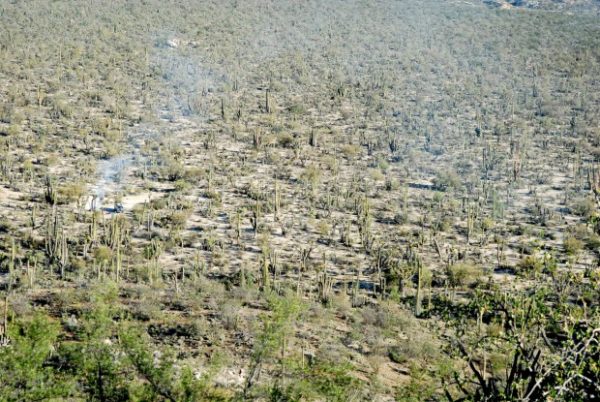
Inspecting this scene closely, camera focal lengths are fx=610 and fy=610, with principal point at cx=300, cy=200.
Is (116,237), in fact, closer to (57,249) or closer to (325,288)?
Answer: (57,249)

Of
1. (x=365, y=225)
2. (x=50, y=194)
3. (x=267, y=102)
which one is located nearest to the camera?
(x=365, y=225)

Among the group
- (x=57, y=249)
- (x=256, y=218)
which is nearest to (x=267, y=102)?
(x=256, y=218)

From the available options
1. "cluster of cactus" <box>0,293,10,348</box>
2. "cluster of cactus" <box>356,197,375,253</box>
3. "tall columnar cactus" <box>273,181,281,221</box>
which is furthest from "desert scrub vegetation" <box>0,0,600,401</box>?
"tall columnar cactus" <box>273,181,281,221</box>

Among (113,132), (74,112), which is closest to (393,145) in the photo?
(113,132)

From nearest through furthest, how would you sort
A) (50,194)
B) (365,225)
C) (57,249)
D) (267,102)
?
(57,249) → (365,225) → (50,194) → (267,102)

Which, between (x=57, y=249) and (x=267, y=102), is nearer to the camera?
(x=57, y=249)

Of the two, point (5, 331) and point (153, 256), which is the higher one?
point (153, 256)

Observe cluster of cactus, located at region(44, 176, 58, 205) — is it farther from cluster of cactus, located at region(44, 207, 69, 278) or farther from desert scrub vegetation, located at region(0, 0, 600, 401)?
cluster of cactus, located at region(44, 207, 69, 278)

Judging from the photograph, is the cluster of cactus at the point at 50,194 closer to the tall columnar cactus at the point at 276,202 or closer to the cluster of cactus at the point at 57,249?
the cluster of cactus at the point at 57,249
